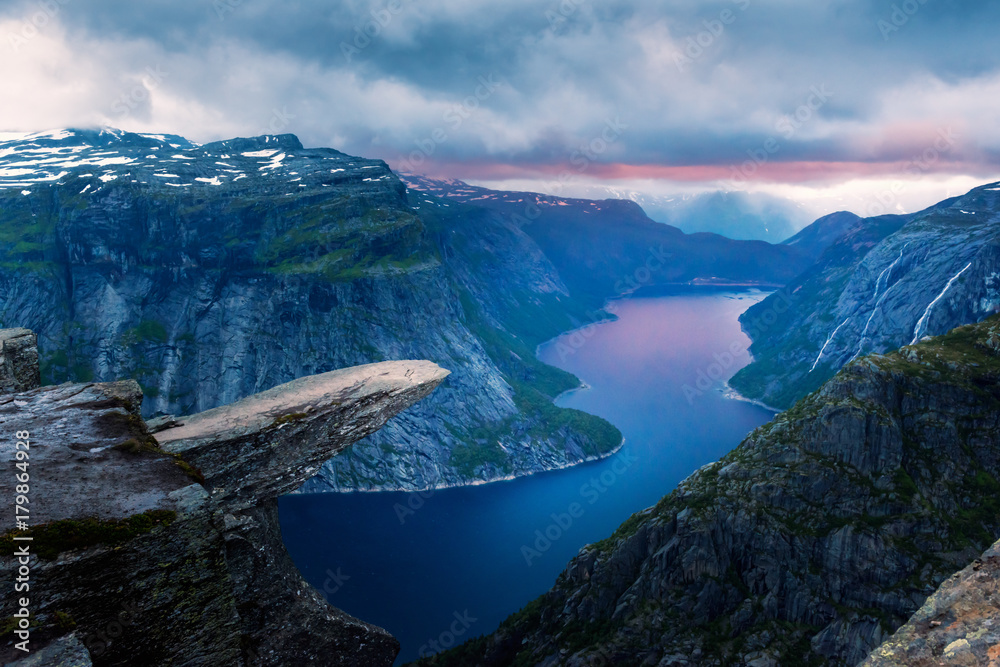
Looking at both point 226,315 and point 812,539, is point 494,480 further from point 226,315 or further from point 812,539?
point 812,539

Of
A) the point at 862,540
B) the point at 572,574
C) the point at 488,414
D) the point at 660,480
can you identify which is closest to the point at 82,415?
the point at 572,574

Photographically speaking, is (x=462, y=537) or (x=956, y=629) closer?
(x=956, y=629)

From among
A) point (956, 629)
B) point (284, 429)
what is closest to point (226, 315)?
point (284, 429)

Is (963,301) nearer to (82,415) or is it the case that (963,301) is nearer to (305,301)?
(305,301)

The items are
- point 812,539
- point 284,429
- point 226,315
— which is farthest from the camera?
point 226,315

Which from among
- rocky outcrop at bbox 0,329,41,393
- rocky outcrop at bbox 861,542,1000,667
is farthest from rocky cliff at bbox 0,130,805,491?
rocky outcrop at bbox 861,542,1000,667

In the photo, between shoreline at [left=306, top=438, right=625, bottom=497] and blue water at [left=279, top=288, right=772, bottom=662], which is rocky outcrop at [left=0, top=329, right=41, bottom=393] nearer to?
blue water at [left=279, top=288, right=772, bottom=662]
